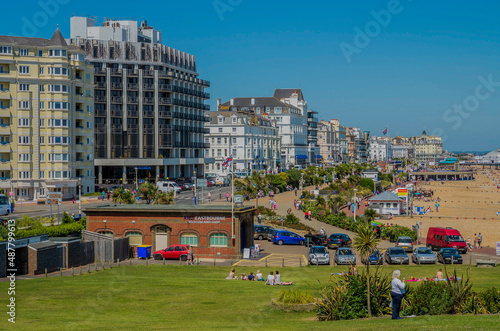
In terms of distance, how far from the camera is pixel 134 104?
101250mm

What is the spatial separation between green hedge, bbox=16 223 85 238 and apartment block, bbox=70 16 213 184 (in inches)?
1980

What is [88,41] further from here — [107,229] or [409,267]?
[409,267]

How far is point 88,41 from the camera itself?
10219 centimetres

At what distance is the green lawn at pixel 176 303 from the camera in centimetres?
1895

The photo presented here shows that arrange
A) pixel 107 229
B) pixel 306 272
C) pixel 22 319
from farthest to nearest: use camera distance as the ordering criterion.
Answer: pixel 107 229, pixel 306 272, pixel 22 319

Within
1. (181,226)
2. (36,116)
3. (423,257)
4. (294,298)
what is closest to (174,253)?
(181,226)

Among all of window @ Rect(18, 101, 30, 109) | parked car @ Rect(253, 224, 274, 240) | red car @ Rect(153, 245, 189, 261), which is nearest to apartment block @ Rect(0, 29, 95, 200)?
window @ Rect(18, 101, 30, 109)

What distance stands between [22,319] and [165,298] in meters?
5.74

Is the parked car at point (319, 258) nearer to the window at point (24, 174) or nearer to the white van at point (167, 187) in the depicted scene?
the white van at point (167, 187)

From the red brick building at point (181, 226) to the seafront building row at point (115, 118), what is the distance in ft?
52.3

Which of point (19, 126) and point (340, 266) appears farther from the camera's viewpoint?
point (19, 126)

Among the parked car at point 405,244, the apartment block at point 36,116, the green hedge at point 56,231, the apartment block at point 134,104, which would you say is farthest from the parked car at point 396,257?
the apartment block at point 134,104

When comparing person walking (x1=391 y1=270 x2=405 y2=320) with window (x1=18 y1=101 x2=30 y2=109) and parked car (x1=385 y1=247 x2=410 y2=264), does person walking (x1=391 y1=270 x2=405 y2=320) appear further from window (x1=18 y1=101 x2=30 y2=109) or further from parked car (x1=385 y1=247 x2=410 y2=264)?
window (x1=18 y1=101 x2=30 y2=109)

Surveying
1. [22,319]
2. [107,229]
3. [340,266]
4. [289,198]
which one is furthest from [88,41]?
[22,319]
